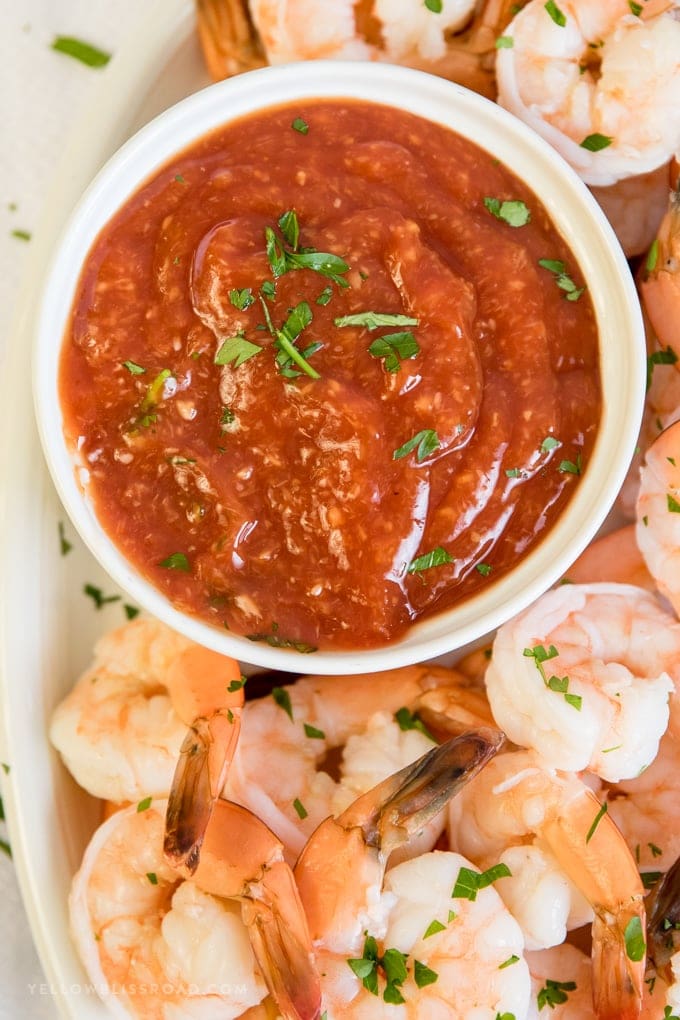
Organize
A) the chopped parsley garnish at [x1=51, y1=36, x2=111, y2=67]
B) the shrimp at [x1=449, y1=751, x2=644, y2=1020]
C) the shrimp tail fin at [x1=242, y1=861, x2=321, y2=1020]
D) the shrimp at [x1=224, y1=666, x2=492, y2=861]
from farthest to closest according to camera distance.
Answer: the chopped parsley garnish at [x1=51, y1=36, x2=111, y2=67] < the shrimp at [x1=224, y1=666, x2=492, y2=861] < the shrimp at [x1=449, y1=751, x2=644, y2=1020] < the shrimp tail fin at [x1=242, y1=861, x2=321, y2=1020]

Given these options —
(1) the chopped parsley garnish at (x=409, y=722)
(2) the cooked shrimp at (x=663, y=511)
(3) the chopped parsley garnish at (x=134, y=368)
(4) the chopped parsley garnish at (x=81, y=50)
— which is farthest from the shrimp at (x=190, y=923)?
(4) the chopped parsley garnish at (x=81, y=50)

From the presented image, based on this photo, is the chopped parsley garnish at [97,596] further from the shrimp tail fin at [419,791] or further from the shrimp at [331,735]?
the shrimp tail fin at [419,791]

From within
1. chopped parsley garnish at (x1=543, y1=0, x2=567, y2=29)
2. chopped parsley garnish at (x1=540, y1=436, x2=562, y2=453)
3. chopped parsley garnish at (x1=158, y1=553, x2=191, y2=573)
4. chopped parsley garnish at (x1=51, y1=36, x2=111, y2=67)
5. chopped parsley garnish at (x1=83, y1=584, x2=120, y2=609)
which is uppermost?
chopped parsley garnish at (x1=51, y1=36, x2=111, y2=67)

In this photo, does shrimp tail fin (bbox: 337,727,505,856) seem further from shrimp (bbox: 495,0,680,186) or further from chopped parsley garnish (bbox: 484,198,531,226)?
shrimp (bbox: 495,0,680,186)

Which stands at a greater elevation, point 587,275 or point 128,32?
point 128,32

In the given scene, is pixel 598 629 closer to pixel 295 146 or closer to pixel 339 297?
pixel 339 297

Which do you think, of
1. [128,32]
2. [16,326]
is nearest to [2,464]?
[16,326]

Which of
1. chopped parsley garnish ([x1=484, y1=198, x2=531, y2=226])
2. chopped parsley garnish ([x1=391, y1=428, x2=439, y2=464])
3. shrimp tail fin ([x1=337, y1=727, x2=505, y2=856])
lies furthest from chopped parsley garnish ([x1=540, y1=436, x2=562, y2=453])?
shrimp tail fin ([x1=337, y1=727, x2=505, y2=856])
